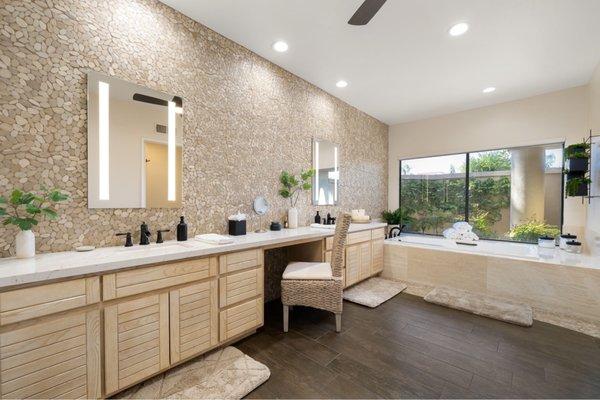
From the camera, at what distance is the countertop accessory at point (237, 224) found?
7.65 feet

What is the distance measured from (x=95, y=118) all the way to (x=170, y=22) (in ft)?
3.49

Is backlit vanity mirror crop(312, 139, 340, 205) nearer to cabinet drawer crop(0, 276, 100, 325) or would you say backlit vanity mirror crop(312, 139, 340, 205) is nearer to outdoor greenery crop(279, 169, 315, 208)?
outdoor greenery crop(279, 169, 315, 208)

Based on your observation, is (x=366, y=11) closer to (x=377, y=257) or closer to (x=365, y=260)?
(x=365, y=260)

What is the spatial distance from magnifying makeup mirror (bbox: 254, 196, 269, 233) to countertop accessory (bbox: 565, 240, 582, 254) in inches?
151

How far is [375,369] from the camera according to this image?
67.9 inches

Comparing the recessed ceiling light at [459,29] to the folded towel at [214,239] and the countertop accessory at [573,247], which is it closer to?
the folded towel at [214,239]

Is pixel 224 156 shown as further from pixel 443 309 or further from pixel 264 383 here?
pixel 443 309

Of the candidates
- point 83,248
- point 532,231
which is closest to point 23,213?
point 83,248

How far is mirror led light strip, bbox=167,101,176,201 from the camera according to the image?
2018 millimetres

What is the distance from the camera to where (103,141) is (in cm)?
171

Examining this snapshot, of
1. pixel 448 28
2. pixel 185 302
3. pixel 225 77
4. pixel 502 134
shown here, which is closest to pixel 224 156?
pixel 225 77

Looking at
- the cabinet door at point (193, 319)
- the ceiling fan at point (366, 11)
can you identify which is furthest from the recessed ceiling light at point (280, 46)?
the cabinet door at point (193, 319)

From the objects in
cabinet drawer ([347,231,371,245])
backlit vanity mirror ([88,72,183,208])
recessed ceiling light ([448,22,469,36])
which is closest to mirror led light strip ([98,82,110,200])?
backlit vanity mirror ([88,72,183,208])

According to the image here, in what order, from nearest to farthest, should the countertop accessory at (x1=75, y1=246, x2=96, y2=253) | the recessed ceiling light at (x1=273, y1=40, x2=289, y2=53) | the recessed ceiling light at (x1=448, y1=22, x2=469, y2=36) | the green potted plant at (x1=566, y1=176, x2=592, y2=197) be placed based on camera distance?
1. the countertop accessory at (x1=75, y1=246, x2=96, y2=253)
2. the recessed ceiling light at (x1=448, y1=22, x2=469, y2=36)
3. the recessed ceiling light at (x1=273, y1=40, x2=289, y2=53)
4. the green potted plant at (x1=566, y1=176, x2=592, y2=197)
